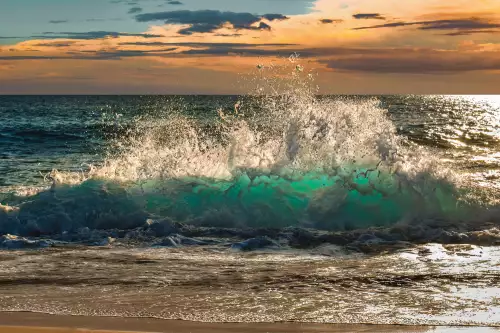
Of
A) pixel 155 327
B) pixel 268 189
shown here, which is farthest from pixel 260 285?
pixel 268 189

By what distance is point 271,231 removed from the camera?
36.7 ft

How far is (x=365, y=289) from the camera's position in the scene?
726 cm

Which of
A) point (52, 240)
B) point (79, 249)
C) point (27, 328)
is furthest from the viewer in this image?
point (52, 240)

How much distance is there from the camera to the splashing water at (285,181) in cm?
1243

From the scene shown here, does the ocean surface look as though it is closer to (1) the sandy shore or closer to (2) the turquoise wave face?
(2) the turquoise wave face

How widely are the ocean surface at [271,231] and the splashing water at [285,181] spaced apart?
30mm

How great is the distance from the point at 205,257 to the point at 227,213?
3.30 metres

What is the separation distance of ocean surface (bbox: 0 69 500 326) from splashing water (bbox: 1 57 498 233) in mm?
30

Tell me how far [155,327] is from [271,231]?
5.44 m

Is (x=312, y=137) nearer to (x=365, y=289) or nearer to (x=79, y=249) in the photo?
(x=79, y=249)

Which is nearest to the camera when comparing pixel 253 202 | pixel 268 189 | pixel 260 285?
pixel 260 285

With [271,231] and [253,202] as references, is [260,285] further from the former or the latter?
[253,202]

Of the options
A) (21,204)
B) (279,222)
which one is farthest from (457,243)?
(21,204)

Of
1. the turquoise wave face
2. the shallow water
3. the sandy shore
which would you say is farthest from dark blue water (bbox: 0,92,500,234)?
the sandy shore
